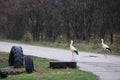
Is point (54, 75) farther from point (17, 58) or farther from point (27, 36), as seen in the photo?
point (27, 36)

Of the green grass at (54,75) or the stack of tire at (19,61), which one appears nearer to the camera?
the green grass at (54,75)

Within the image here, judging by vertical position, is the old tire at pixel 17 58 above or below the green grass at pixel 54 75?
above

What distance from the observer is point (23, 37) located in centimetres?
4194

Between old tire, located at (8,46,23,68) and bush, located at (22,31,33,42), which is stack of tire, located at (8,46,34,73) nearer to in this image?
old tire, located at (8,46,23,68)

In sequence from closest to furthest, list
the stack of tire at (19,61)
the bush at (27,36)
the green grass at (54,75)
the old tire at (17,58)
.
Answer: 1. the green grass at (54,75)
2. the stack of tire at (19,61)
3. the old tire at (17,58)
4. the bush at (27,36)

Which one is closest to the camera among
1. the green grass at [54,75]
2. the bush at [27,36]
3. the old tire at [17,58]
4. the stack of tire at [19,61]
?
the green grass at [54,75]

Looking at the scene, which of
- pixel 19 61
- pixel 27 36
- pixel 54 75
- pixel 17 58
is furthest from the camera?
pixel 27 36

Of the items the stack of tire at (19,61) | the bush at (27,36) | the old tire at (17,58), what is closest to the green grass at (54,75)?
the stack of tire at (19,61)

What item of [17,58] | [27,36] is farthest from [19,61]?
[27,36]

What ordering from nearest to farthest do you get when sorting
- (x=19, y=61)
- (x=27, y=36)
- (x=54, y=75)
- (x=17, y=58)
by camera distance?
(x=54, y=75)
(x=19, y=61)
(x=17, y=58)
(x=27, y=36)

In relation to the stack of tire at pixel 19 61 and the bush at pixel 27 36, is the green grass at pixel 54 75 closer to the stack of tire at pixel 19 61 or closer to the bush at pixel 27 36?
the stack of tire at pixel 19 61

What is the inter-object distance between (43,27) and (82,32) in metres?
4.66

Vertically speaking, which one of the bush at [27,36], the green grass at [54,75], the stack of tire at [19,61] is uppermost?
the bush at [27,36]

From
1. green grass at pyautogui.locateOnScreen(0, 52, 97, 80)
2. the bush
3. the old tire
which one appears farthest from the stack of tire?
the bush
